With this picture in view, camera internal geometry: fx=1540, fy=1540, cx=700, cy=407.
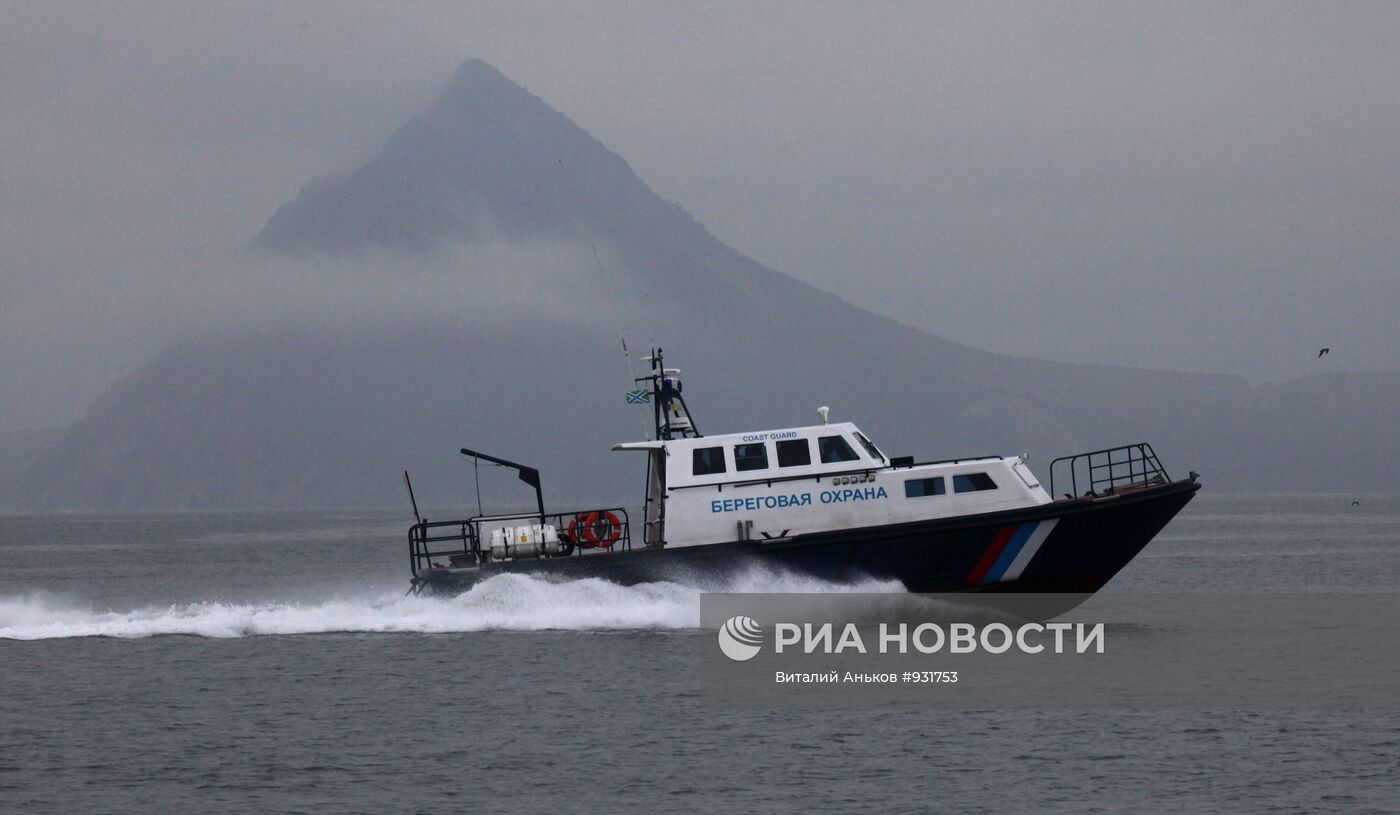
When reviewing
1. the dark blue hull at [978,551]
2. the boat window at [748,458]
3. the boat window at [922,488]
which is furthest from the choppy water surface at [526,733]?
the boat window at [748,458]

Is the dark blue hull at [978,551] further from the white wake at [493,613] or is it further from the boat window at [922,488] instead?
the boat window at [922,488]

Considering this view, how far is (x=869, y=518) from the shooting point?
2392cm

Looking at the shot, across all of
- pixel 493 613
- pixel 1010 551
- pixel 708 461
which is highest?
pixel 708 461

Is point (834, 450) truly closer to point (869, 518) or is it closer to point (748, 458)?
point (869, 518)

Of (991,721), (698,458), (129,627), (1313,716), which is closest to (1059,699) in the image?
(991,721)

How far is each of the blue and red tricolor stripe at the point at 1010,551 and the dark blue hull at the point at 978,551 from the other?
0.02 metres

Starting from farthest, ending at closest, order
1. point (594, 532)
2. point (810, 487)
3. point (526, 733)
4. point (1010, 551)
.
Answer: point (594, 532) → point (810, 487) → point (1010, 551) → point (526, 733)

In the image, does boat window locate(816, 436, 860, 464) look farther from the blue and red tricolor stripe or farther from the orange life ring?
the orange life ring

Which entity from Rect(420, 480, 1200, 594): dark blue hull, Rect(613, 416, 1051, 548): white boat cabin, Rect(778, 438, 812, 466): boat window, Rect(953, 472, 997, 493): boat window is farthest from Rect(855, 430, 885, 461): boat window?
Rect(420, 480, 1200, 594): dark blue hull

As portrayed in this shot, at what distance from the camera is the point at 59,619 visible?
30188 millimetres

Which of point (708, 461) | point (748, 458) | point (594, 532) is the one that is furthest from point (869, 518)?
point (594, 532)

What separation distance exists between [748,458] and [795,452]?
75cm

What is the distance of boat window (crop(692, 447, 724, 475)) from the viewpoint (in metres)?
24.3

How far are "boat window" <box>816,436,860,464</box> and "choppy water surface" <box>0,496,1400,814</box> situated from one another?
1.97 meters
